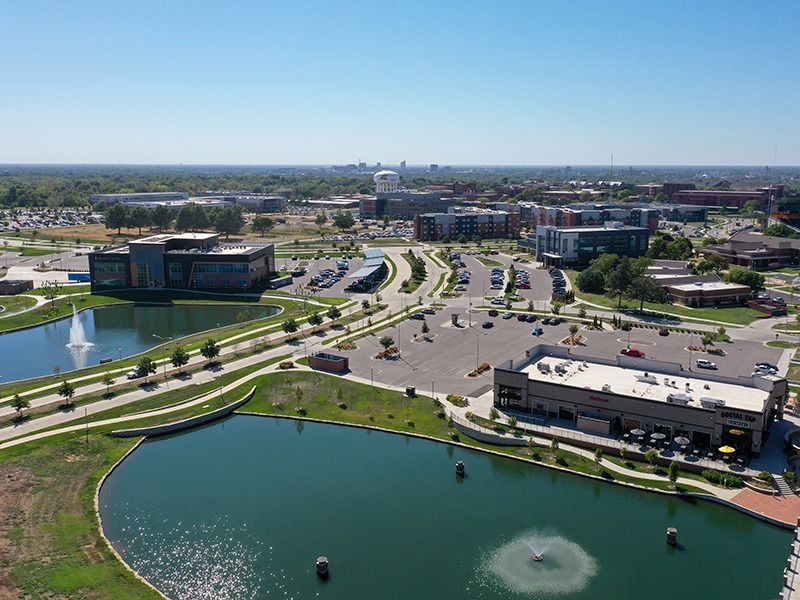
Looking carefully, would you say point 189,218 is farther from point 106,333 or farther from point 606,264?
point 606,264

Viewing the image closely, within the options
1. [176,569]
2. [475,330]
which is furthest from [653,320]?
[176,569]

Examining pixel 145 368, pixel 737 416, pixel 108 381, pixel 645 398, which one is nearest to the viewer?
pixel 737 416

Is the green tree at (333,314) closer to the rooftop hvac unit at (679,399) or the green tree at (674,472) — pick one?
the rooftop hvac unit at (679,399)

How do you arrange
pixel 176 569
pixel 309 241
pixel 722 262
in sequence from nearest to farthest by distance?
pixel 176 569 < pixel 722 262 < pixel 309 241

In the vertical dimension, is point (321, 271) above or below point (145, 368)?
above

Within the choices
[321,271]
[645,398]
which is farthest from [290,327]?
[321,271]

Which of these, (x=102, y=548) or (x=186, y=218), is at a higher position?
(x=186, y=218)

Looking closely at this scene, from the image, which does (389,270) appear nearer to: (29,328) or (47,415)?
(29,328)

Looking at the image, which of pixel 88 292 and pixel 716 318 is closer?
pixel 716 318
